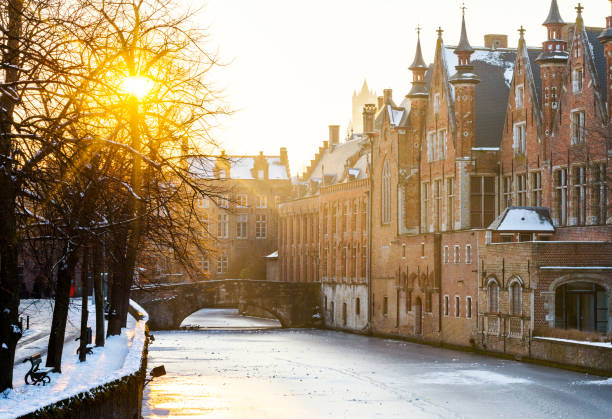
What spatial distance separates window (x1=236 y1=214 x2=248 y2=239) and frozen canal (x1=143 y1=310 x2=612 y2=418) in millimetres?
52787

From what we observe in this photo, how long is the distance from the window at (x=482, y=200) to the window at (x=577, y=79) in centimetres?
1004

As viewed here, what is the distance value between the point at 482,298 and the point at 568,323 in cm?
678

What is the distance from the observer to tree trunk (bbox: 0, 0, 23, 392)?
14.3 metres

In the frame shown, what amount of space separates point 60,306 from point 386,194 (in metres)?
46.7

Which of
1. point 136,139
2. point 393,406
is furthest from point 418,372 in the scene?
point 136,139

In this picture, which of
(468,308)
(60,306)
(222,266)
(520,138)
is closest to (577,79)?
(520,138)

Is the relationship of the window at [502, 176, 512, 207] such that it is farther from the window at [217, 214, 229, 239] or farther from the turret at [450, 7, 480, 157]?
the window at [217, 214, 229, 239]

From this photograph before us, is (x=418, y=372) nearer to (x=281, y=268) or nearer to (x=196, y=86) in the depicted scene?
(x=196, y=86)

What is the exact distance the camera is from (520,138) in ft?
177

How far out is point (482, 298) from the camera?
167 ft

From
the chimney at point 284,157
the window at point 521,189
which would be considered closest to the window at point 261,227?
the chimney at point 284,157

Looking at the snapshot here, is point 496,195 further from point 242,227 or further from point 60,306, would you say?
point 242,227

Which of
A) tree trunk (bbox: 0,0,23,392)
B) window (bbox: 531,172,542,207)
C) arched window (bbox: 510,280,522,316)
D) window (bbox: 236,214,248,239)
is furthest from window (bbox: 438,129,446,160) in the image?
window (bbox: 236,214,248,239)

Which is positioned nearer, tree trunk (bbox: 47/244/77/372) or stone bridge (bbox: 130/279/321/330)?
tree trunk (bbox: 47/244/77/372)
